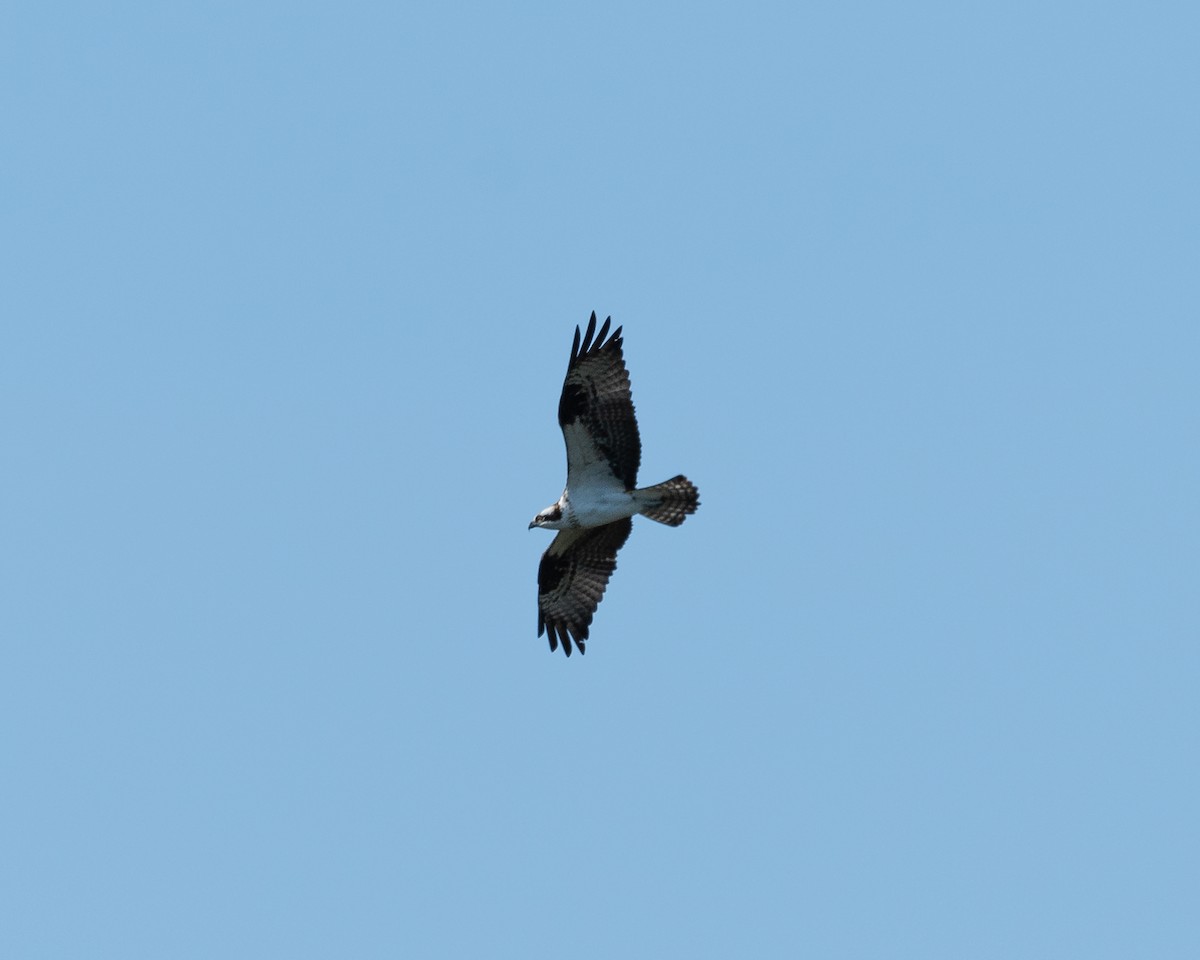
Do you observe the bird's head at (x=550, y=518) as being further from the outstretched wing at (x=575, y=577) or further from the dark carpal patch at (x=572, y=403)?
the dark carpal patch at (x=572, y=403)

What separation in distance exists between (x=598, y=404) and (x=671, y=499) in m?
1.13

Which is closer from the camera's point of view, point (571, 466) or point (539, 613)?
point (571, 466)

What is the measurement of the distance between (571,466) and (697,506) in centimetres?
122

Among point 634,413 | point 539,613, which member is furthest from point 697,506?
point 539,613

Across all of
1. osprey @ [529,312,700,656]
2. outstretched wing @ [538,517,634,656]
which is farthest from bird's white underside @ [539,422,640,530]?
outstretched wing @ [538,517,634,656]

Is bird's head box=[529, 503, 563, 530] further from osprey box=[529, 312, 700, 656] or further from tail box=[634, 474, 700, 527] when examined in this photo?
tail box=[634, 474, 700, 527]

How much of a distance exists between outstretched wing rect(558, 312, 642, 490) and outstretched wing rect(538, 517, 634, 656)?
127 cm

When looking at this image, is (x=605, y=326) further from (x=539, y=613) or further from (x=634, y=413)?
(x=539, y=613)

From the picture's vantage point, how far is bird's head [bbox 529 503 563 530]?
1770cm

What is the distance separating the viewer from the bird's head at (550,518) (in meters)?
17.7

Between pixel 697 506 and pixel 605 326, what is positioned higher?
pixel 605 326

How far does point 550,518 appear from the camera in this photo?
17.8m

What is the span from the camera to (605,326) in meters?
17.2

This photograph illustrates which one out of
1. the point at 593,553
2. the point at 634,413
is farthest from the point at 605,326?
the point at 593,553
